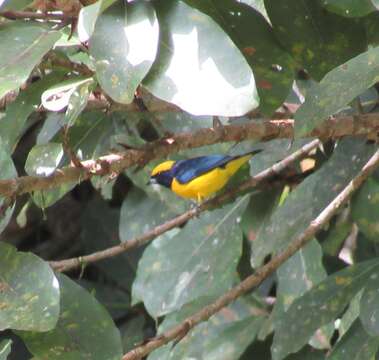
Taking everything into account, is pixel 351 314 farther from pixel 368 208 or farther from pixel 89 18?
pixel 89 18

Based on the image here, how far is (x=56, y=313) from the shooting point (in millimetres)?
1766

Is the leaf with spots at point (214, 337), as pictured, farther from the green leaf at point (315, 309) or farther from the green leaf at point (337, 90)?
the green leaf at point (337, 90)

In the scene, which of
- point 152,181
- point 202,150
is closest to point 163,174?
point 152,181

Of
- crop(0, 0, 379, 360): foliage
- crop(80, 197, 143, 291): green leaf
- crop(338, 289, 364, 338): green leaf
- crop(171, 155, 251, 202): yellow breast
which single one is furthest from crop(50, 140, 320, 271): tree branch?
crop(80, 197, 143, 291): green leaf

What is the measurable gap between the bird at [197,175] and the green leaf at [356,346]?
3.11 feet

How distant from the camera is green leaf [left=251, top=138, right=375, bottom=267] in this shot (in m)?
2.55

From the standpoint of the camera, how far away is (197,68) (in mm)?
1777

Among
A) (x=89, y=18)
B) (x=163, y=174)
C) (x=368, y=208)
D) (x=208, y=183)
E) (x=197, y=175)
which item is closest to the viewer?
(x=89, y=18)

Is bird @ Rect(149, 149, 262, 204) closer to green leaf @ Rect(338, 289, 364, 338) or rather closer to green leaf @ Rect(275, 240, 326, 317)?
green leaf @ Rect(275, 240, 326, 317)

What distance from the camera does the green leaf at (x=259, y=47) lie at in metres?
2.11

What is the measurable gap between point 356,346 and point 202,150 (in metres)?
0.88

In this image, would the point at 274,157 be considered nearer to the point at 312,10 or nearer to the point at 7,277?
the point at 312,10

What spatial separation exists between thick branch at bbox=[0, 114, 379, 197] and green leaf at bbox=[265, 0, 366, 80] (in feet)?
0.76

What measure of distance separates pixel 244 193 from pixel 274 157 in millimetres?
211
